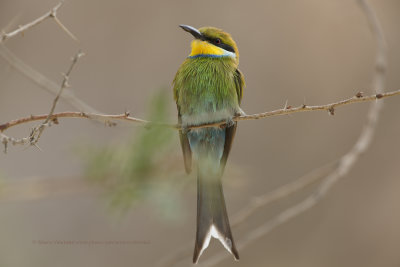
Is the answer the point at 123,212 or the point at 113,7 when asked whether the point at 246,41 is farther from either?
the point at 123,212

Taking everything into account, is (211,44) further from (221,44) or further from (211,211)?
(211,211)

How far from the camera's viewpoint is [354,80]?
3.44 m

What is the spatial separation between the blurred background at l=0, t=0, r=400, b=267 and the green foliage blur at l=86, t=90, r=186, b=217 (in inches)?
58.5

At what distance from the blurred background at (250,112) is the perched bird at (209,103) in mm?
622

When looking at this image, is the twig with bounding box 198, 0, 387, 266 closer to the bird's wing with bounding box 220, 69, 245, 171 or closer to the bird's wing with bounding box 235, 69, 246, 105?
the bird's wing with bounding box 220, 69, 245, 171

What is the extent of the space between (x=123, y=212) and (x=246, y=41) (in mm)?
2317

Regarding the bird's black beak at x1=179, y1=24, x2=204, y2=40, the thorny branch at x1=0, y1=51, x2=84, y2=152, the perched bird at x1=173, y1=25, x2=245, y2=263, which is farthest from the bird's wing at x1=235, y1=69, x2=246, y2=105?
the thorny branch at x1=0, y1=51, x2=84, y2=152

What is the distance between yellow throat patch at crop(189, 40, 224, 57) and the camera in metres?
2.40

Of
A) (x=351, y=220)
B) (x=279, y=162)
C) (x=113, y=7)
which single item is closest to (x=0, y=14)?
(x=113, y=7)

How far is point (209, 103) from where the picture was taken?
7.51ft

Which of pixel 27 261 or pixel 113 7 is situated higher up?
pixel 113 7

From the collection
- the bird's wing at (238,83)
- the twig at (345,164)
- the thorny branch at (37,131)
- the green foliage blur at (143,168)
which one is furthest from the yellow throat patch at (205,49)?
the thorny branch at (37,131)

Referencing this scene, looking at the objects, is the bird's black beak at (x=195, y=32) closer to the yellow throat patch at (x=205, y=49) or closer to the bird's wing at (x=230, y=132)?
the yellow throat patch at (x=205, y=49)

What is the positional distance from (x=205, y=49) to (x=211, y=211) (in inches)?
29.4
